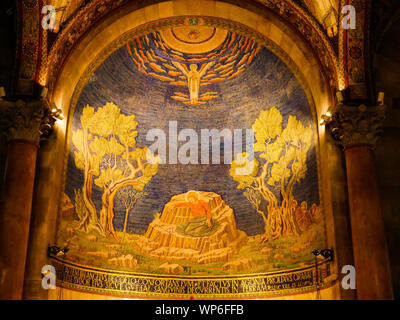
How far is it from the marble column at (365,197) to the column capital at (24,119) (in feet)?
24.3

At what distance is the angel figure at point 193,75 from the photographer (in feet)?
58.7

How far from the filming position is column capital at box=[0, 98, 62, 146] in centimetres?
1292

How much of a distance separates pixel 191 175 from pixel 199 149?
961 millimetres

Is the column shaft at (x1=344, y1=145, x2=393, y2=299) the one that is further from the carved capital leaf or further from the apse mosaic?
the apse mosaic

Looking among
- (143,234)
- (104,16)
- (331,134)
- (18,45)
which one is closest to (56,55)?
(18,45)

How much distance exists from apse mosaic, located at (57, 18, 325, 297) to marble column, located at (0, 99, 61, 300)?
1702mm

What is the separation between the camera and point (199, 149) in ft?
59.2

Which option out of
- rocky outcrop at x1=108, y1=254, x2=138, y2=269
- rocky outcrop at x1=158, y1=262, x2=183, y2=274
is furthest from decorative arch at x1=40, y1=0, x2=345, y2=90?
rocky outcrop at x1=158, y1=262, x2=183, y2=274

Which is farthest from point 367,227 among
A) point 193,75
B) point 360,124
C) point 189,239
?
point 193,75

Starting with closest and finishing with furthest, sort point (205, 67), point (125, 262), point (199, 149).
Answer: point (125, 262) → point (205, 67) → point (199, 149)

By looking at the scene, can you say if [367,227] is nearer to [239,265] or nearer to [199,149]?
[239,265]

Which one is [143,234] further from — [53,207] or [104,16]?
[104,16]

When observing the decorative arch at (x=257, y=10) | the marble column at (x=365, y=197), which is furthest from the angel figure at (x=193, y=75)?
the marble column at (x=365, y=197)

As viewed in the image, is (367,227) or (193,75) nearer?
(367,227)
